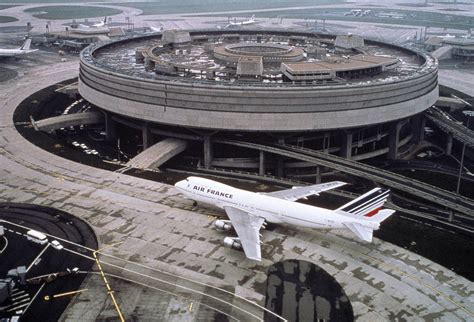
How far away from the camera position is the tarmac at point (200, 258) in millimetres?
60469

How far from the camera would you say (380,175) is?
95938 mm

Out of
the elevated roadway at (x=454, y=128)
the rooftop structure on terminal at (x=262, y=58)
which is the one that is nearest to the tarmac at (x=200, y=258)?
the rooftop structure on terminal at (x=262, y=58)

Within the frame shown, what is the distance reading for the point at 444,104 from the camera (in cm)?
15588

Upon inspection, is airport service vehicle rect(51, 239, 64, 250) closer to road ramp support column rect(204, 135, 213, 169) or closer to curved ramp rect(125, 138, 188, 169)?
curved ramp rect(125, 138, 188, 169)

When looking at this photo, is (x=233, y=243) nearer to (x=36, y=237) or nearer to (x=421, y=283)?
(x=421, y=283)

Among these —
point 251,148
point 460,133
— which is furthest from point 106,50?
point 460,133

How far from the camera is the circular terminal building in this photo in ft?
347

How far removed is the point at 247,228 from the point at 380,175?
115 feet

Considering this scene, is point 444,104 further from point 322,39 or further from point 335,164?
point 335,164

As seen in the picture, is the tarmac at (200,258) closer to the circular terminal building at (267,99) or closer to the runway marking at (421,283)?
the runway marking at (421,283)

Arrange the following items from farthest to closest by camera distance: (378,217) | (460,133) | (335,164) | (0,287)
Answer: (460,133), (335,164), (378,217), (0,287)

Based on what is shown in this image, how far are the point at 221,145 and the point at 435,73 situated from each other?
192 feet

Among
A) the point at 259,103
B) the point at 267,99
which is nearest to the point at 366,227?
the point at 267,99

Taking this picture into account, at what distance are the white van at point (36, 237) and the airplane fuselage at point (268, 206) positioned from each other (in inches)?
918
